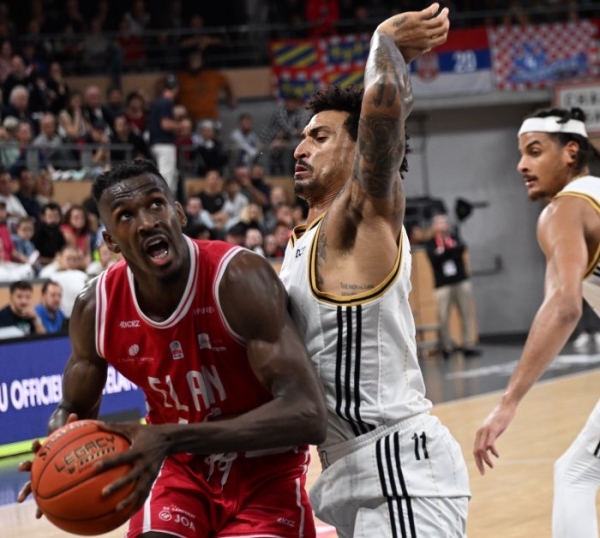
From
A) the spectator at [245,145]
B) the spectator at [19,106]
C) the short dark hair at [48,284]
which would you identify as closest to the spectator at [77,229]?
the short dark hair at [48,284]

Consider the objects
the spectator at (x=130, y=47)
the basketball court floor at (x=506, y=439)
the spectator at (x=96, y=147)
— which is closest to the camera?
the basketball court floor at (x=506, y=439)

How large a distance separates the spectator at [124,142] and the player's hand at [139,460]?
13.2 metres

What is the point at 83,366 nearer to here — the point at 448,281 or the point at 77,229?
the point at 77,229

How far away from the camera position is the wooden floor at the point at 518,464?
6574mm

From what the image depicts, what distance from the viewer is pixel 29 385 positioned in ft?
32.2

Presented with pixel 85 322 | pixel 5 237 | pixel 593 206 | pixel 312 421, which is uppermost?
pixel 593 206

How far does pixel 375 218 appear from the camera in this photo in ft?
11.2

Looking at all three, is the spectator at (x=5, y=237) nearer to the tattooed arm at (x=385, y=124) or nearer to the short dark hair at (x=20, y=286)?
the short dark hair at (x=20, y=286)

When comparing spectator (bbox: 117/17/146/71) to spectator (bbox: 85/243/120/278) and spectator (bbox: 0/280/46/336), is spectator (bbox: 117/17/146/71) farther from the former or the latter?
spectator (bbox: 0/280/46/336)

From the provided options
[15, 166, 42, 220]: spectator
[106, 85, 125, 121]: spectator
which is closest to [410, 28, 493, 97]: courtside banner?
[106, 85, 125, 121]: spectator

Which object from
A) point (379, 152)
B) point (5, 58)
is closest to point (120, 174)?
point (379, 152)

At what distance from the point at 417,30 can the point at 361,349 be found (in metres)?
0.99

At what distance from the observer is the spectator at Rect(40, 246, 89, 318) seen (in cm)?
1168

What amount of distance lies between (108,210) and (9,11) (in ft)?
57.4
